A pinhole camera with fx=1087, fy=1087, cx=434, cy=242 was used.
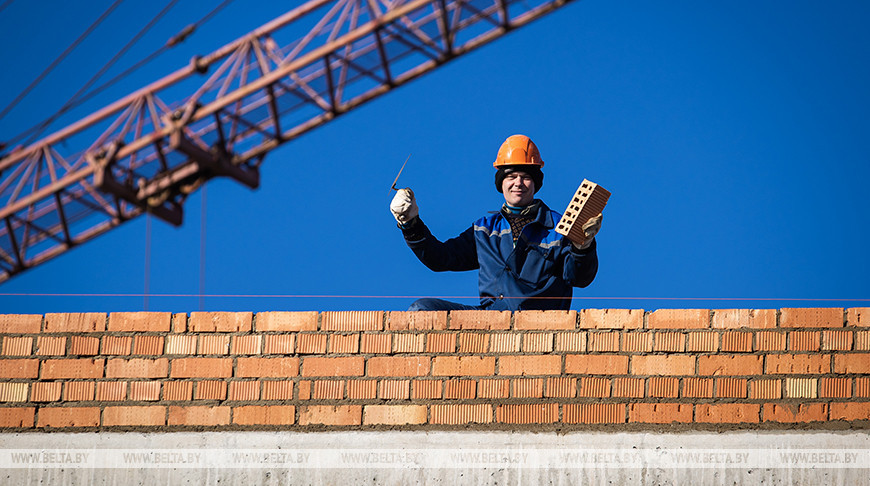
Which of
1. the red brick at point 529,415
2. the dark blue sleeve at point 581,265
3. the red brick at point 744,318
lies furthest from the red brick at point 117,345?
the red brick at point 744,318

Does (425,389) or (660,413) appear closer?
(660,413)

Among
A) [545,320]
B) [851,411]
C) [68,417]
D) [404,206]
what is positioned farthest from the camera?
[404,206]

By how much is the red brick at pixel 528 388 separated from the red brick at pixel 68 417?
201cm

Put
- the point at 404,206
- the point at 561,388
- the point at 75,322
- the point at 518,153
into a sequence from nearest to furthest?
the point at 561,388 < the point at 75,322 < the point at 404,206 < the point at 518,153

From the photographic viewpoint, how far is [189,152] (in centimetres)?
1714

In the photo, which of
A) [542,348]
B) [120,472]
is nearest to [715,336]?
[542,348]

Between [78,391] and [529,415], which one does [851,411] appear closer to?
[529,415]

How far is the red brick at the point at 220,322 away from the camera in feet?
17.3

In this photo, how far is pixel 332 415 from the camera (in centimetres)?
509

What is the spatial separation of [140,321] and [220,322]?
Answer: 0.41 metres

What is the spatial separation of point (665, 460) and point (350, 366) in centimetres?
151

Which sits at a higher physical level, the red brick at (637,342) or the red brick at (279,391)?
the red brick at (637,342)

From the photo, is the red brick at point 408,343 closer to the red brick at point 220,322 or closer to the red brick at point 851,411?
the red brick at point 220,322

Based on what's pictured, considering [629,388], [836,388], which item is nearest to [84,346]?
[629,388]
